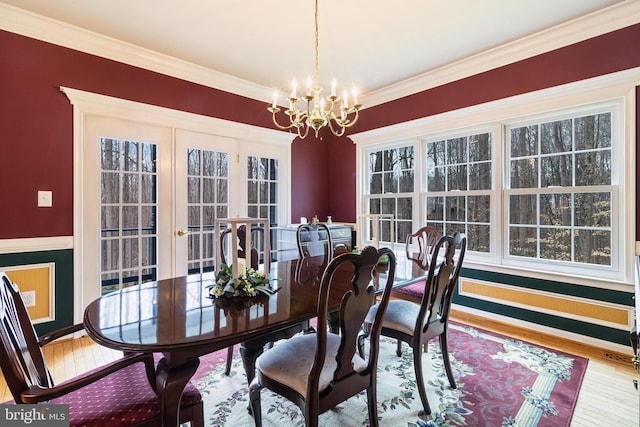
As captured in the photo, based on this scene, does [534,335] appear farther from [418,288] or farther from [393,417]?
[393,417]

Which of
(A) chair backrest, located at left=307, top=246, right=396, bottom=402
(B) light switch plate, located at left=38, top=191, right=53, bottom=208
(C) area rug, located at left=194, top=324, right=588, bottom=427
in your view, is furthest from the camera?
(B) light switch plate, located at left=38, top=191, right=53, bottom=208

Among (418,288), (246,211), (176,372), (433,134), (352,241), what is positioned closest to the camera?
(176,372)

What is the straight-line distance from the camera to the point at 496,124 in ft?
10.8

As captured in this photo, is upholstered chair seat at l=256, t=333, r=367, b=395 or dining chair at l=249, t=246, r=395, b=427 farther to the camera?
upholstered chair seat at l=256, t=333, r=367, b=395

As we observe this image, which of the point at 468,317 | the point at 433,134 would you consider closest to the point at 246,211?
the point at 433,134

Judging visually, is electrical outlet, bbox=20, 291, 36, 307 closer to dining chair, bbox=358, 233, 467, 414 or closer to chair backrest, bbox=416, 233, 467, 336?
dining chair, bbox=358, 233, 467, 414

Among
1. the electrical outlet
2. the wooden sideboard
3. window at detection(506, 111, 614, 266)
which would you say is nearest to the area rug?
window at detection(506, 111, 614, 266)

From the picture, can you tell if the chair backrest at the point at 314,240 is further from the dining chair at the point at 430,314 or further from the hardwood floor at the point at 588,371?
the hardwood floor at the point at 588,371

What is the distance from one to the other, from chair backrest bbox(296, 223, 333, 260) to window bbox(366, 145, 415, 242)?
2.76 feet

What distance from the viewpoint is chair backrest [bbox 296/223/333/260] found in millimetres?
3248

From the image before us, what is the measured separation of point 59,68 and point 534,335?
4.94 meters

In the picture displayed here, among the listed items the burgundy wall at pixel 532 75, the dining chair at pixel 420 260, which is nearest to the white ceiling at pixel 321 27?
the burgundy wall at pixel 532 75

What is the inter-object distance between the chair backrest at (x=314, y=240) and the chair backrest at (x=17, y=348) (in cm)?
194

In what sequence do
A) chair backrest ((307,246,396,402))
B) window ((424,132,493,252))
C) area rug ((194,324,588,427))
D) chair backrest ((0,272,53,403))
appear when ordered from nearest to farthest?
chair backrest ((0,272,53,403)) < chair backrest ((307,246,396,402)) < area rug ((194,324,588,427)) < window ((424,132,493,252))
